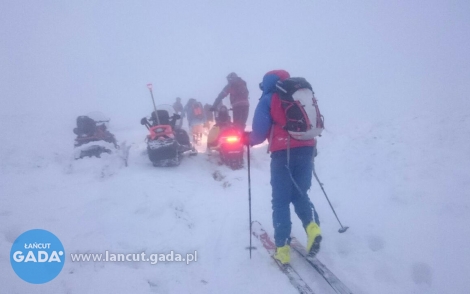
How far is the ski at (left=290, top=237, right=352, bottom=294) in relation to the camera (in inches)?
134

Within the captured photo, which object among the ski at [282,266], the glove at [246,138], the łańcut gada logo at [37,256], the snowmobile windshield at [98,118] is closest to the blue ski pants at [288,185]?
the ski at [282,266]

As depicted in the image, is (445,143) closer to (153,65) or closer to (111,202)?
(111,202)

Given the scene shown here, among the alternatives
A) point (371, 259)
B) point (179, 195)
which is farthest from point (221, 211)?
point (371, 259)

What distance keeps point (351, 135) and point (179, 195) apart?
19.9 feet

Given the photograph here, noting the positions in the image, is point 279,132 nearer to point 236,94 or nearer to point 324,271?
point 324,271

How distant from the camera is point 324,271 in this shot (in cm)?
373

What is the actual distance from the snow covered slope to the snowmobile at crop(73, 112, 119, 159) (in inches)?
40.2

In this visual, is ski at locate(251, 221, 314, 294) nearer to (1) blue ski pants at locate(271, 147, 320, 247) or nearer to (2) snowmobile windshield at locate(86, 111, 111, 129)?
(1) blue ski pants at locate(271, 147, 320, 247)

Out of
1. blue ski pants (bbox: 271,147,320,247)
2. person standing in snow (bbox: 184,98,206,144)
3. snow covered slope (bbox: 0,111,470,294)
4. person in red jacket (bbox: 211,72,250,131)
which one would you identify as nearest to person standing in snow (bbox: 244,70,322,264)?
blue ski pants (bbox: 271,147,320,247)

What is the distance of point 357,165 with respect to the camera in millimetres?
7125

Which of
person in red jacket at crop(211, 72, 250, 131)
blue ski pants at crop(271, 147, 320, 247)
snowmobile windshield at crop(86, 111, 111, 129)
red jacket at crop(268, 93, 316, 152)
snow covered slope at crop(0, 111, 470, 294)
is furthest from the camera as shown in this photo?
snowmobile windshield at crop(86, 111, 111, 129)

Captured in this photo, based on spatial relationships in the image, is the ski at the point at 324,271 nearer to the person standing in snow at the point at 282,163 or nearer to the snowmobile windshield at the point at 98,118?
the person standing in snow at the point at 282,163

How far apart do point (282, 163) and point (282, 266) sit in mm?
1414

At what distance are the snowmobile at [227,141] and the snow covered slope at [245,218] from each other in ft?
2.53
